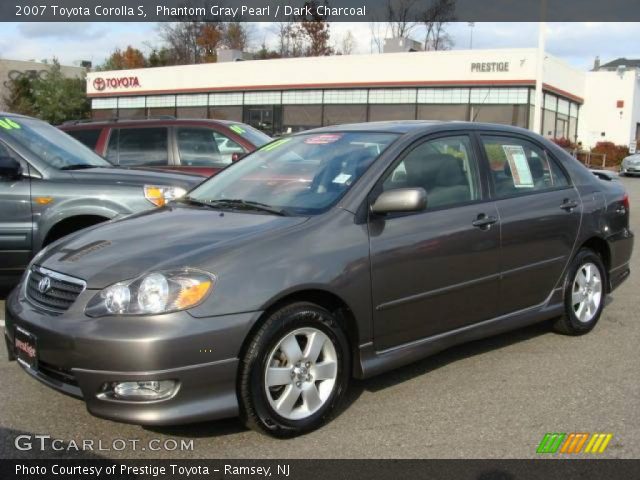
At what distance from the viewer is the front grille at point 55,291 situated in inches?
139

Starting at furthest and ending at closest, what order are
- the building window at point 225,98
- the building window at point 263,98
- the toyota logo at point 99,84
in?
1. the toyota logo at point 99,84
2. the building window at point 225,98
3. the building window at point 263,98

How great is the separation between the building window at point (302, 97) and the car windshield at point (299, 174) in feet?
110

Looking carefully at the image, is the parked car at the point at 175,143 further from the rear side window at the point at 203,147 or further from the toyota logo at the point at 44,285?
the toyota logo at the point at 44,285

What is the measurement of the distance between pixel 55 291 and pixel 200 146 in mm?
5876

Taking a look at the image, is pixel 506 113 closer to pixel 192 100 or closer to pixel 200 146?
pixel 192 100

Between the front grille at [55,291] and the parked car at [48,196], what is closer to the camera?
the front grille at [55,291]

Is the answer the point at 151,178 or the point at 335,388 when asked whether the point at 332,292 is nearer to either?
the point at 335,388

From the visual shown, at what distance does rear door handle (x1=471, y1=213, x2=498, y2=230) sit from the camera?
14.9 ft

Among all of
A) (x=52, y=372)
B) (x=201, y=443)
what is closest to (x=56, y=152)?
Result: (x=52, y=372)

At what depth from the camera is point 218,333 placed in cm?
333

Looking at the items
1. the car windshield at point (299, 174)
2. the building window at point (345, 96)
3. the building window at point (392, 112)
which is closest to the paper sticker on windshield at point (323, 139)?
the car windshield at point (299, 174)

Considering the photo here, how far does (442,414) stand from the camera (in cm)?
401

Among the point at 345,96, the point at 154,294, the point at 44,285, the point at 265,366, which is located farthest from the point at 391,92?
the point at 154,294

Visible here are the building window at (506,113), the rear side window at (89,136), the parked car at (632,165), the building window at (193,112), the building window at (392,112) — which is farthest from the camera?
the building window at (193,112)
